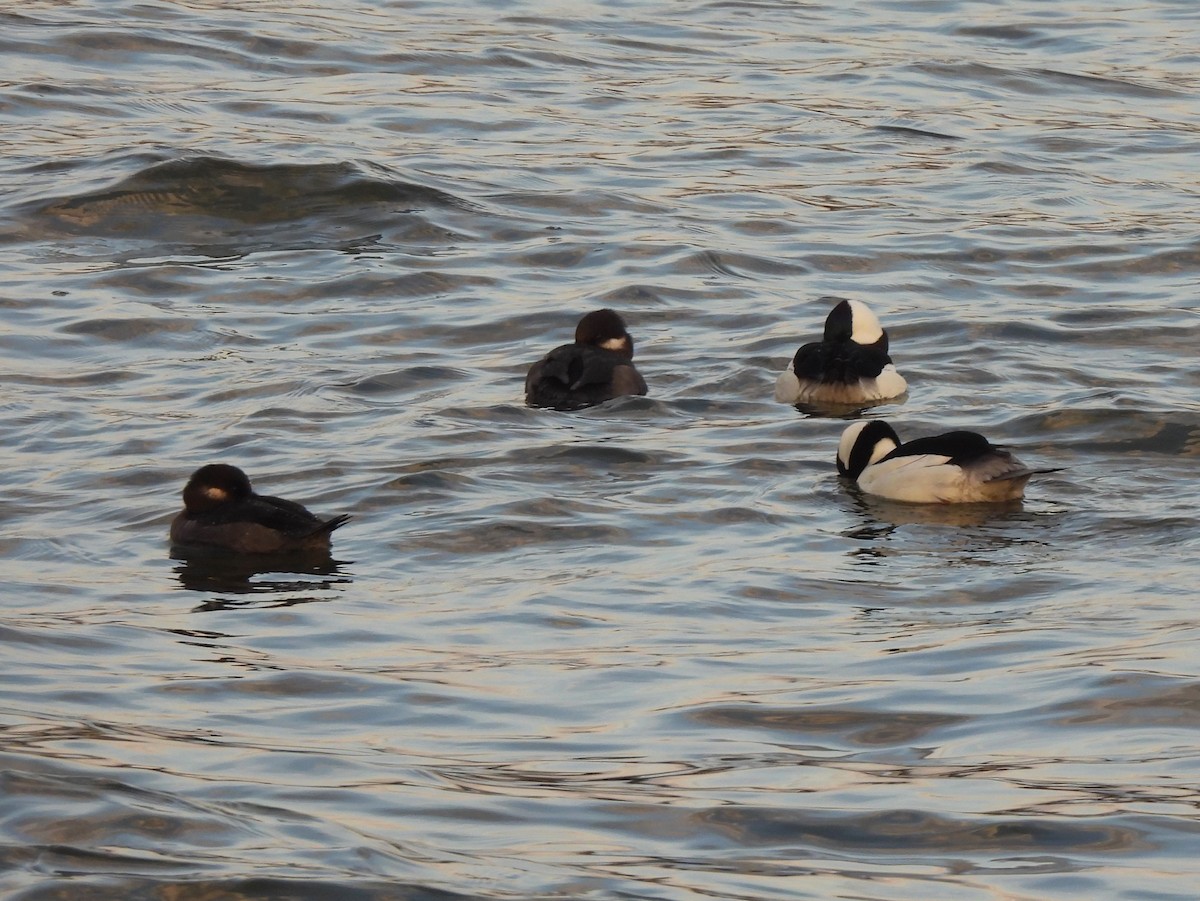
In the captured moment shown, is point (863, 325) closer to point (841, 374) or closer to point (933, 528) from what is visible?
point (841, 374)

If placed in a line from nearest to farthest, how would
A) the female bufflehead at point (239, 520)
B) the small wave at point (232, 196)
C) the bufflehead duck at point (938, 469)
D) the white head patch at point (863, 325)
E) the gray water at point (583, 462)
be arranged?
the gray water at point (583, 462) < the female bufflehead at point (239, 520) < the bufflehead duck at point (938, 469) < the white head patch at point (863, 325) < the small wave at point (232, 196)

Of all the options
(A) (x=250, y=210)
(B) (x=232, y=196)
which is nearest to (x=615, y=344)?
(A) (x=250, y=210)

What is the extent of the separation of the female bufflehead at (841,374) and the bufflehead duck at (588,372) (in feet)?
3.17

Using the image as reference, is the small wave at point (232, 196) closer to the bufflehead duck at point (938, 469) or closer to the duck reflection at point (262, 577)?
the bufflehead duck at point (938, 469)

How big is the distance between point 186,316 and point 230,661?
7708 mm

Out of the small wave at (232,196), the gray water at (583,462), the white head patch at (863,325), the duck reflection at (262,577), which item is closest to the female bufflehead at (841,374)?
the white head patch at (863,325)

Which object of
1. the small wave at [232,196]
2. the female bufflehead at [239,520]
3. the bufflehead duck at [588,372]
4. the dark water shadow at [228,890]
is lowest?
the female bufflehead at [239,520]

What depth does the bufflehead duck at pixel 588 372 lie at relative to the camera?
46.1 feet

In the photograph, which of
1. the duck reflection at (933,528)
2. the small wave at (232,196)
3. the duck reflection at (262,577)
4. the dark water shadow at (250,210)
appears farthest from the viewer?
the small wave at (232,196)

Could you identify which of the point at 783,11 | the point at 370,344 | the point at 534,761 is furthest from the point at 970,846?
the point at 783,11

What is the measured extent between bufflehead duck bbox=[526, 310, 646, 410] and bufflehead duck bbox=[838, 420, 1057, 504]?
1.92 metres

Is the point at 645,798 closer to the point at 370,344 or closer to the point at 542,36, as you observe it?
the point at 370,344

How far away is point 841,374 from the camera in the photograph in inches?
569

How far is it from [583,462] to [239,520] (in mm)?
2391
